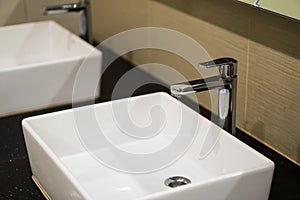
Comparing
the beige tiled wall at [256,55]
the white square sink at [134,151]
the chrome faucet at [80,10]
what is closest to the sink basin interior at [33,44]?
the chrome faucet at [80,10]

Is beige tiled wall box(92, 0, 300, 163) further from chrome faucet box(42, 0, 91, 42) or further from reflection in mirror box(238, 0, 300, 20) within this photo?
chrome faucet box(42, 0, 91, 42)

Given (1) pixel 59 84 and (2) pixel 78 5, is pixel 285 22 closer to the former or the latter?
(1) pixel 59 84

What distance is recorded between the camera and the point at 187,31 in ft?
5.91

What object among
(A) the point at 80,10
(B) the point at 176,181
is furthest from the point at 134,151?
(A) the point at 80,10

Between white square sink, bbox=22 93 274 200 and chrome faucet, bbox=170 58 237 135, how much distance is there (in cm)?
6

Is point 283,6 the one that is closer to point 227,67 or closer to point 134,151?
point 227,67

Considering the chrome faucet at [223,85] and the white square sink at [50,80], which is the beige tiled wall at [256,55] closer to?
the chrome faucet at [223,85]

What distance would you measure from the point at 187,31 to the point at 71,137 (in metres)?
0.48

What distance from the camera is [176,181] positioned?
4.74ft

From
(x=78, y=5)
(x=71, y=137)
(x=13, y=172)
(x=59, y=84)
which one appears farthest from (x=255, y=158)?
(x=78, y=5)

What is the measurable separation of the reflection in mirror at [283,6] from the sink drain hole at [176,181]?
418mm

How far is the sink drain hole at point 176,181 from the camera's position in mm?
1435

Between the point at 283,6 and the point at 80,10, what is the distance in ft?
3.19

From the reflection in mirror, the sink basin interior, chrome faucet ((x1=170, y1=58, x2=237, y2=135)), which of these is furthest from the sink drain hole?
the sink basin interior
